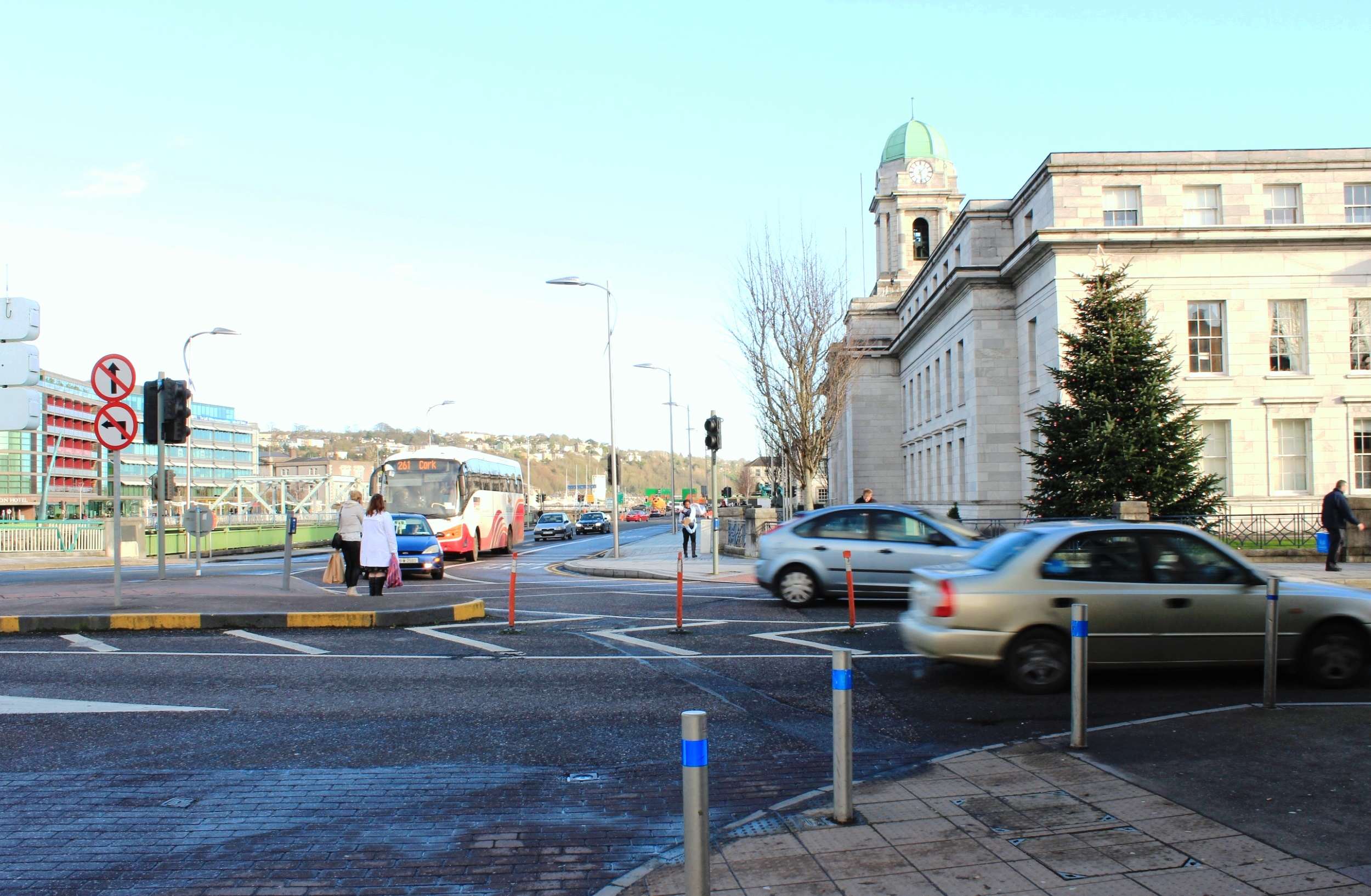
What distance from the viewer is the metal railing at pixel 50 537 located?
33.5 m

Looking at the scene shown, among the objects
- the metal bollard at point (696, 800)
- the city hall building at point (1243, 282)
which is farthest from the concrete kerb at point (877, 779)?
the city hall building at point (1243, 282)

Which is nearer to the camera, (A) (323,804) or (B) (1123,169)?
(A) (323,804)

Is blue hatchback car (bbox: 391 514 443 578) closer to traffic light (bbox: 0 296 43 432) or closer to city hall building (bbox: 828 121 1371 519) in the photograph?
traffic light (bbox: 0 296 43 432)

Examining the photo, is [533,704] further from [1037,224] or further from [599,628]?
[1037,224]

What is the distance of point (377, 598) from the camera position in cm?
1525

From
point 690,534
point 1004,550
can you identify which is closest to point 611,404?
point 690,534

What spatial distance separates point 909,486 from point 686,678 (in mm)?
50460

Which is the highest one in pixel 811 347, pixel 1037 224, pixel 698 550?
pixel 1037 224

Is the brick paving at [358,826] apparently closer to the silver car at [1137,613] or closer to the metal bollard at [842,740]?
the metal bollard at [842,740]

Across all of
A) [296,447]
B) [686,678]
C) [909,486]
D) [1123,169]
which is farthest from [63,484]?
[686,678]

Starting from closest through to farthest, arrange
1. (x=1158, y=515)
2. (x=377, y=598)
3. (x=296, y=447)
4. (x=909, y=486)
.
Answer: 1. (x=377, y=598)
2. (x=1158, y=515)
3. (x=909, y=486)
4. (x=296, y=447)

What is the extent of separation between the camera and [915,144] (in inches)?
2657

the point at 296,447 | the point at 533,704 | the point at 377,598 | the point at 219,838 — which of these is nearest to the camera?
the point at 219,838

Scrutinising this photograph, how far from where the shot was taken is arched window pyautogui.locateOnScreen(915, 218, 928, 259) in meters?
67.5
